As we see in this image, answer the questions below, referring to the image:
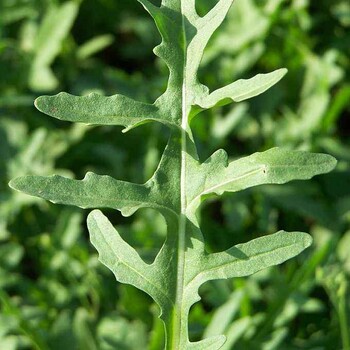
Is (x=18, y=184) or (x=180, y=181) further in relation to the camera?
(x=180, y=181)

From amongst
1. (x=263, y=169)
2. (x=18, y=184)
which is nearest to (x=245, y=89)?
(x=263, y=169)

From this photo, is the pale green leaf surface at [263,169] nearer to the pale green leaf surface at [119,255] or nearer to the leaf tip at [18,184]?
the pale green leaf surface at [119,255]

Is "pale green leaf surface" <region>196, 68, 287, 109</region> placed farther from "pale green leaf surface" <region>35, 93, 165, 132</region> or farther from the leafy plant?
"pale green leaf surface" <region>35, 93, 165, 132</region>

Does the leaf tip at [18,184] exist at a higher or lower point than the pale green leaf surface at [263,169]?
lower

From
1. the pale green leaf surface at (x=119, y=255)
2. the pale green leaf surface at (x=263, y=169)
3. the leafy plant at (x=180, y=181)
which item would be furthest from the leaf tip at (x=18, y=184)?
the pale green leaf surface at (x=263, y=169)

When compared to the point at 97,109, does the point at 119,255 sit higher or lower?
lower

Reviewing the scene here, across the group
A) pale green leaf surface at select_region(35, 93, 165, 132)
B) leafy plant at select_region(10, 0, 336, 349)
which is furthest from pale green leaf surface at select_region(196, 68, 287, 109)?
pale green leaf surface at select_region(35, 93, 165, 132)

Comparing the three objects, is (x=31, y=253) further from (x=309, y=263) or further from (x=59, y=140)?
(x=309, y=263)

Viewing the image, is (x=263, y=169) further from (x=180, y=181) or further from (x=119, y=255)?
(x=119, y=255)
